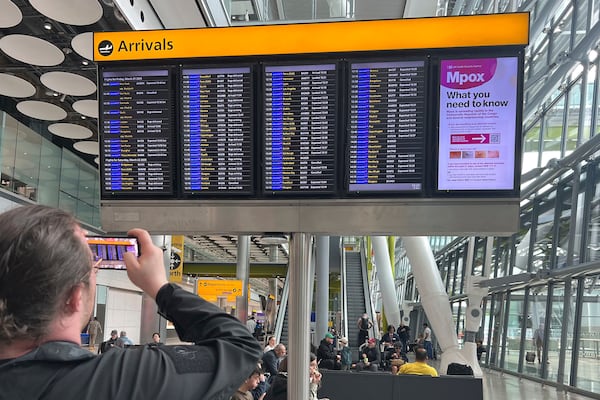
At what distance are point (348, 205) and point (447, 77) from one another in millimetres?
1198

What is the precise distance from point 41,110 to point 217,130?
16696 millimetres

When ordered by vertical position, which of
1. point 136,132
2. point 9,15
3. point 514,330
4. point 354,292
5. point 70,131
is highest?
point 9,15

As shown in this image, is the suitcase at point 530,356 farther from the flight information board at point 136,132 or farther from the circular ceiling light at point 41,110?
the circular ceiling light at point 41,110

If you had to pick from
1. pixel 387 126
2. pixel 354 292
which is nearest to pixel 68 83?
pixel 387 126

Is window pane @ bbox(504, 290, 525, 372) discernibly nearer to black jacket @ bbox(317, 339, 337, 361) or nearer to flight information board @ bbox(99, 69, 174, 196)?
black jacket @ bbox(317, 339, 337, 361)

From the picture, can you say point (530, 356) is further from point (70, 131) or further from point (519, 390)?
point (70, 131)

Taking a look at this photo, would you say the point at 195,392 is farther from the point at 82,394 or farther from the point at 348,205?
the point at 348,205

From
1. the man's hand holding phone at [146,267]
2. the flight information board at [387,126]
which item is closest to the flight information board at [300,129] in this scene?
the flight information board at [387,126]

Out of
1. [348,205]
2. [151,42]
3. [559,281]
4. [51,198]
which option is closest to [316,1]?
[151,42]

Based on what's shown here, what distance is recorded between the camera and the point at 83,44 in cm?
1270

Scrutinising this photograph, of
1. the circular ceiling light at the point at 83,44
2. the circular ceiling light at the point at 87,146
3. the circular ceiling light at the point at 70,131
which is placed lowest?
the circular ceiling light at the point at 87,146

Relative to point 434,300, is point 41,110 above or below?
above

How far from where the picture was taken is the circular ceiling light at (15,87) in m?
16.3

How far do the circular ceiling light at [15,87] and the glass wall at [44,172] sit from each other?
35.5 inches
